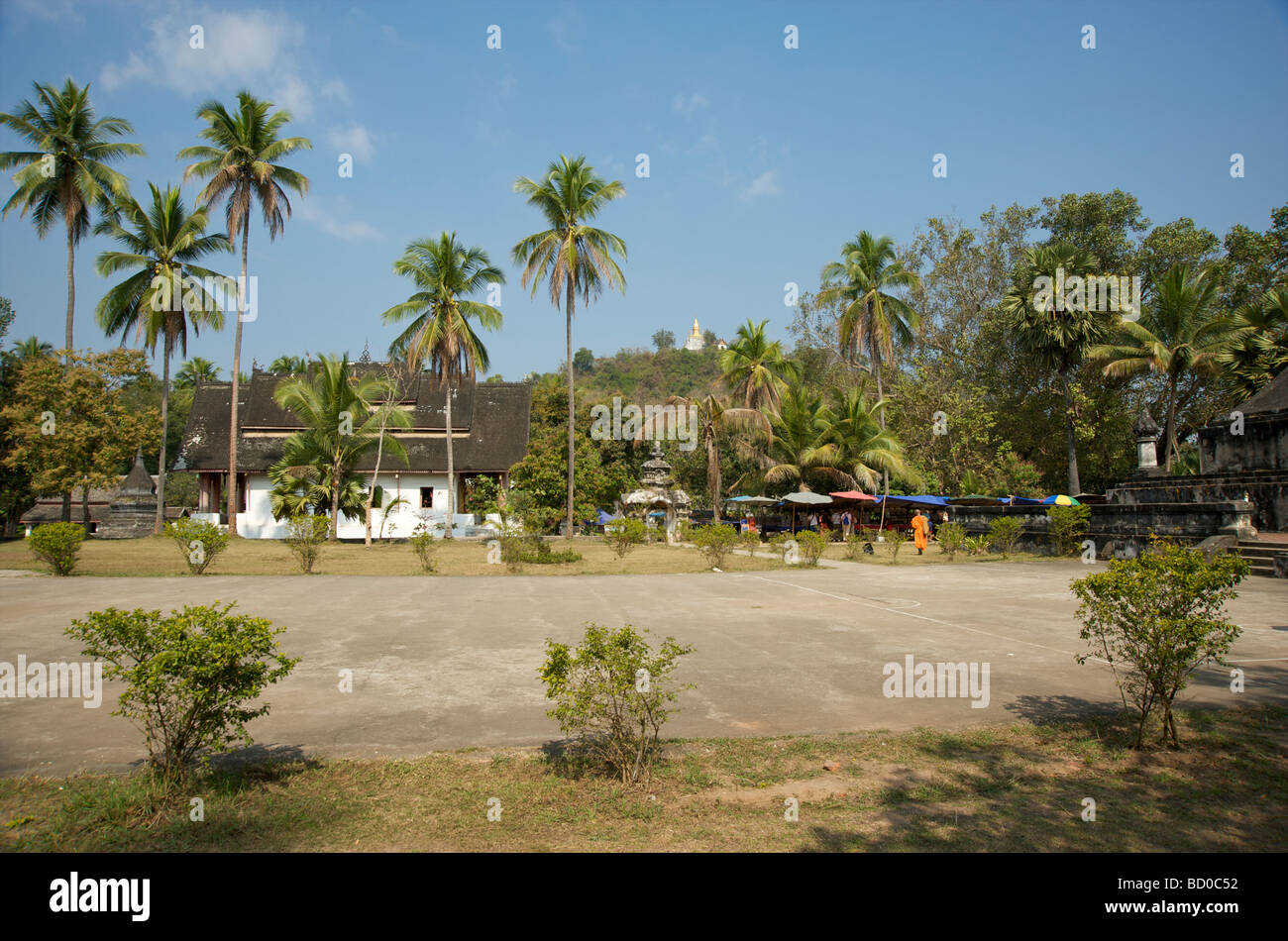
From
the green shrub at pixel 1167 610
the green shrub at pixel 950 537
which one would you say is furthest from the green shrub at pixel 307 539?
the green shrub at pixel 950 537

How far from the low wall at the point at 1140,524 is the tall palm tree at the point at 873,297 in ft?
44.7

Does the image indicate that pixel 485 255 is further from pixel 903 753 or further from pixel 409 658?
pixel 903 753

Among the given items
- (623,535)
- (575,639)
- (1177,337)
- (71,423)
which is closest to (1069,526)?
(623,535)

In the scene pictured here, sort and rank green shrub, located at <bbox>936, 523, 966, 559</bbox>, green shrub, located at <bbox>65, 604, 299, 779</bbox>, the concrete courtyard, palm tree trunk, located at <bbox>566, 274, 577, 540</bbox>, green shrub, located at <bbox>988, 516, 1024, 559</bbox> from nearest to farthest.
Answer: green shrub, located at <bbox>65, 604, 299, 779</bbox>, the concrete courtyard, green shrub, located at <bbox>936, 523, 966, 559</bbox>, green shrub, located at <bbox>988, 516, 1024, 559</bbox>, palm tree trunk, located at <bbox>566, 274, 577, 540</bbox>

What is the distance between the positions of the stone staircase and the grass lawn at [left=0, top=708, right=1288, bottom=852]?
1233 cm

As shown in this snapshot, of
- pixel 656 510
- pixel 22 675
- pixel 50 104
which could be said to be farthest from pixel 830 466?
pixel 50 104

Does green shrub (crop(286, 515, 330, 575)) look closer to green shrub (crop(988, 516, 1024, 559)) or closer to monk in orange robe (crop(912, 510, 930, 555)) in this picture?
monk in orange robe (crop(912, 510, 930, 555))

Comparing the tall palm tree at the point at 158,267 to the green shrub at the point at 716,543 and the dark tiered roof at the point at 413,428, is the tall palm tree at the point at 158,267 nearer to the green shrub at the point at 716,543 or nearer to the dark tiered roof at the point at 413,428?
the dark tiered roof at the point at 413,428

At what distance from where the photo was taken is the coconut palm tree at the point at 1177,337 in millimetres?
26094

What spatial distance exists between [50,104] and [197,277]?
791cm

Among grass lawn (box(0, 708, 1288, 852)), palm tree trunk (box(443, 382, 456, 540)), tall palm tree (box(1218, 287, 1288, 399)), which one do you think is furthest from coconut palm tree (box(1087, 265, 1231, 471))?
grass lawn (box(0, 708, 1288, 852))

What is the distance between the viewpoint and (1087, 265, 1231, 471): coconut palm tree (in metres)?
26.1

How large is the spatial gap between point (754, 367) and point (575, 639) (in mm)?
25839

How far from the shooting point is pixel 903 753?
15.7 feet
